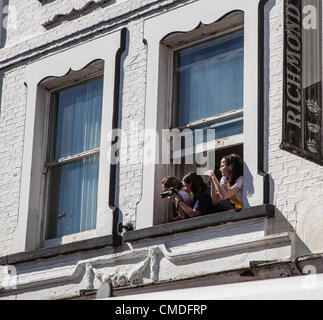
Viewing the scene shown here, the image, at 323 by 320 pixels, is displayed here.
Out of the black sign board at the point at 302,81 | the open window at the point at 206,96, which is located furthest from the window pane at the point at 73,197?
the black sign board at the point at 302,81

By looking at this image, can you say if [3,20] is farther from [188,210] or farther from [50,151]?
[188,210]

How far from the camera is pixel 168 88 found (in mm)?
12484

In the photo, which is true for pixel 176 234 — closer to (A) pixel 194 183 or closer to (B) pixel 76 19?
(A) pixel 194 183

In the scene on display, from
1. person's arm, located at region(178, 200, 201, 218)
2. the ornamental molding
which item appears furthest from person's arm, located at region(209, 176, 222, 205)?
the ornamental molding

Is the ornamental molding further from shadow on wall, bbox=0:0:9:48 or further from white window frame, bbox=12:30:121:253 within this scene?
shadow on wall, bbox=0:0:9:48

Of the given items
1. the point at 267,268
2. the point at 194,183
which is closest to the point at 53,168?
the point at 194,183

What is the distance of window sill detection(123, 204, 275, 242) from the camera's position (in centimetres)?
1076

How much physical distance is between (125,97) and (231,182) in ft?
6.56

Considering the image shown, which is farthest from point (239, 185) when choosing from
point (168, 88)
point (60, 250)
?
point (60, 250)

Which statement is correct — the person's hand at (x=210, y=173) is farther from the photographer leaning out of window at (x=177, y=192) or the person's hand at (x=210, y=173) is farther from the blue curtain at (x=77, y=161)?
the blue curtain at (x=77, y=161)

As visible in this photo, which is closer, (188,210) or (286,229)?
(286,229)

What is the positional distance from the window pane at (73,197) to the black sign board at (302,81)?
3.30m

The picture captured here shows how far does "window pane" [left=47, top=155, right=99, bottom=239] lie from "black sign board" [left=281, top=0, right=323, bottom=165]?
10.8 ft

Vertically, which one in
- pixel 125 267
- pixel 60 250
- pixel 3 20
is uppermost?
pixel 3 20
